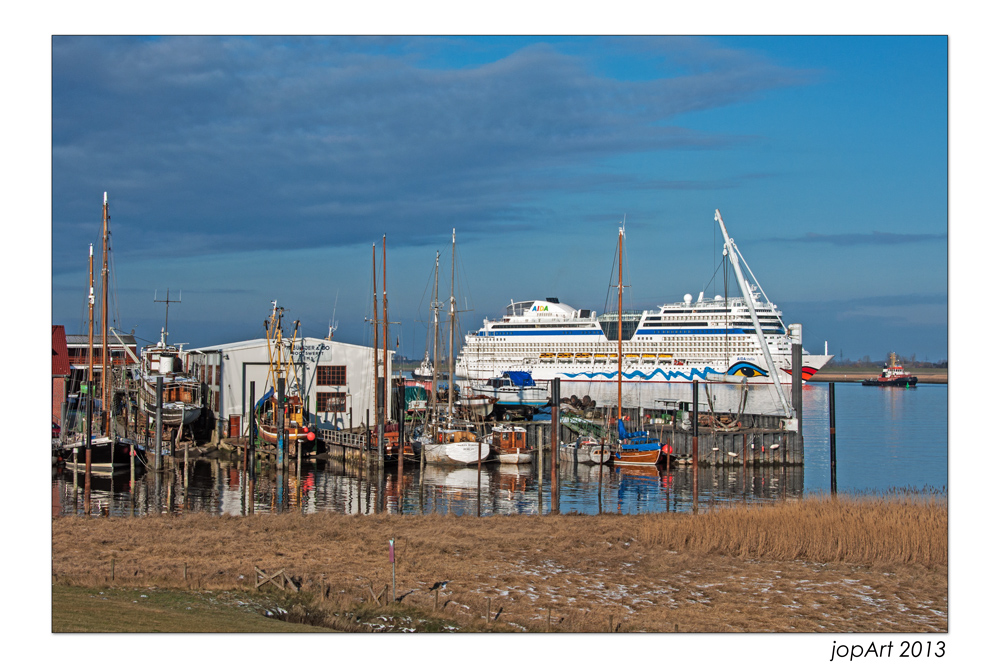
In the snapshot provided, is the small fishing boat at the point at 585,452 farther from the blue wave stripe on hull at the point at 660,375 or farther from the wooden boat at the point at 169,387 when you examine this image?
the blue wave stripe on hull at the point at 660,375

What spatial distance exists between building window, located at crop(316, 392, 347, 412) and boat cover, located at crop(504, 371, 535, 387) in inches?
1225

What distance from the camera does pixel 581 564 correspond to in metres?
16.9


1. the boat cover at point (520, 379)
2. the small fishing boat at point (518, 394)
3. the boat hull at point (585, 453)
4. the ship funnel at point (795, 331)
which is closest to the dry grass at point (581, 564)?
the boat hull at point (585, 453)

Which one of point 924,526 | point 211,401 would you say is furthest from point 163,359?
Result: point 924,526

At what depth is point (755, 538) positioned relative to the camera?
1795cm

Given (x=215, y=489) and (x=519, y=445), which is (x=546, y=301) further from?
(x=215, y=489)

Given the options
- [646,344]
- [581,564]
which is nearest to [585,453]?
[581,564]

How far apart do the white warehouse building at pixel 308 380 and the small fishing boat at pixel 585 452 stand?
10443mm

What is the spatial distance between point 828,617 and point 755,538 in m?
4.78

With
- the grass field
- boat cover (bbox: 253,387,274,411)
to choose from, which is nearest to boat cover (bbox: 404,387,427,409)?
boat cover (bbox: 253,387,274,411)

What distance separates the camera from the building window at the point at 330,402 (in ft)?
159

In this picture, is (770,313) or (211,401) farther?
(770,313)

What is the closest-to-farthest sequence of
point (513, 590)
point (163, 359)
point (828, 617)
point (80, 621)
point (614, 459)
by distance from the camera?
1. point (80, 621)
2. point (828, 617)
3. point (513, 590)
4. point (614, 459)
5. point (163, 359)

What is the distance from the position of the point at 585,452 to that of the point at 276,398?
15.5 metres
